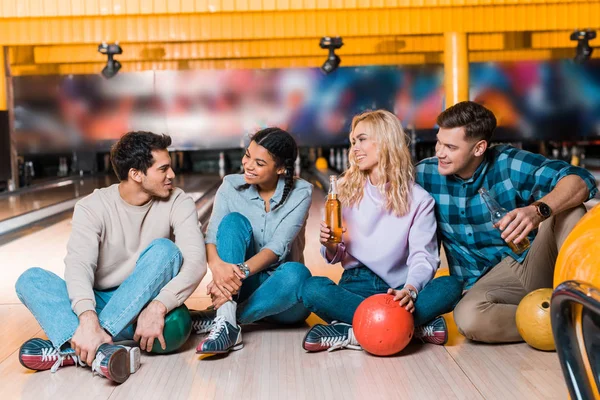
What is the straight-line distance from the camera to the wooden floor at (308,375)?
7.13 ft

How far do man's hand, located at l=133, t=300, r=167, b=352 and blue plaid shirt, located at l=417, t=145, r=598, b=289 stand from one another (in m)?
1.10

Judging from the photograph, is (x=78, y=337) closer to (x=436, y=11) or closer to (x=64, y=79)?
(x=436, y=11)

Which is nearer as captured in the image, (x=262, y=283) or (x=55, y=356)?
(x=55, y=356)

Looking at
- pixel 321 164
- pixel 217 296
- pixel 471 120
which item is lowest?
pixel 217 296

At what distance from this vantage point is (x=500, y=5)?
30.7 ft

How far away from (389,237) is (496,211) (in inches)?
15.6

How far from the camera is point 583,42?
10891 millimetres

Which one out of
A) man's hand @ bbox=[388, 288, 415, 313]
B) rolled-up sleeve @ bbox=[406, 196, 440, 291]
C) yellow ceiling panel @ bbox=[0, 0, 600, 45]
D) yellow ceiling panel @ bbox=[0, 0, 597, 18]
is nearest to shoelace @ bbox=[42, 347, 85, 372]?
man's hand @ bbox=[388, 288, 415, 313]

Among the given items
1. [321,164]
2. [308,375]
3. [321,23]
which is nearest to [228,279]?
[308,375]

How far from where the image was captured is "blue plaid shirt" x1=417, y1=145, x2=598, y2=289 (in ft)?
8.66

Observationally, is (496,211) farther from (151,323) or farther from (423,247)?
(151,323)

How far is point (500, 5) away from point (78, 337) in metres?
8.30

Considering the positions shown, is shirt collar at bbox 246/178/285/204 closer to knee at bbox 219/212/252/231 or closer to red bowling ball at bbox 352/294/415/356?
knee at bbox 219/212/252/231

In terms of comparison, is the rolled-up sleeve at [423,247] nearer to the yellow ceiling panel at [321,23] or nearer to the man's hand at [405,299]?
the man's hand at [405,299]
